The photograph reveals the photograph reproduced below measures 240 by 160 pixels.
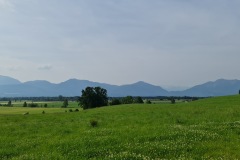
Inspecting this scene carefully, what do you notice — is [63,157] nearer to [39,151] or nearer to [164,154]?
[39,151]

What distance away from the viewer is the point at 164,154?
1539cm

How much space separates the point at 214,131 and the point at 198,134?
186cm

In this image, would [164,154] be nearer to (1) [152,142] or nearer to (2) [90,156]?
(1) [152,142]

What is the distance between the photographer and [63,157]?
51.0ft

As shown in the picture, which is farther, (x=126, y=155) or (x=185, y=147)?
(x=185, y=147)

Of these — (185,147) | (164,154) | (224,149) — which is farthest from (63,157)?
(224,149)

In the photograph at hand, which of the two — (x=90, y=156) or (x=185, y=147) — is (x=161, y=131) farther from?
(x=90, y=156)

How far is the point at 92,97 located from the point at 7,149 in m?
122

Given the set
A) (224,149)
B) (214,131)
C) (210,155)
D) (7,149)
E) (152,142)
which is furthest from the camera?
(214,131)

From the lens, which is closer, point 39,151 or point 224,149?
point 224,149

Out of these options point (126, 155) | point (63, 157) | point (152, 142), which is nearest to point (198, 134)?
point (152, 142)

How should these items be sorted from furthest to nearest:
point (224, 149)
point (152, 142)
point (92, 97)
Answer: point (92, 97) → point (152, 142) → point (224, 149)

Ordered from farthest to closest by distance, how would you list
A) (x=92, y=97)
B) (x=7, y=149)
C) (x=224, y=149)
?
(x=92, y=97) < (x=7, y=149) < (x=224, y=149)

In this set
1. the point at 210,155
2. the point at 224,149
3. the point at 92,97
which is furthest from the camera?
the point at 92,97
